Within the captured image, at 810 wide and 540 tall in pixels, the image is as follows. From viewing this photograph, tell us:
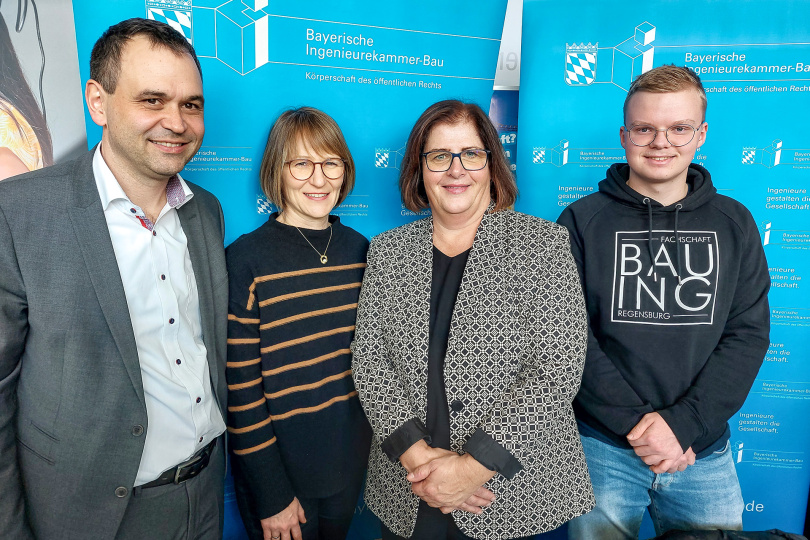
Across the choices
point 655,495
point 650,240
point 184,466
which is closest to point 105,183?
point 184,466

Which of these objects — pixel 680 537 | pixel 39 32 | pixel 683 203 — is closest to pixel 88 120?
pixel 39 32

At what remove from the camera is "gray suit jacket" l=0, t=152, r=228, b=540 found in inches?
49.5

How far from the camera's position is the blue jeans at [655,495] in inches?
67.1

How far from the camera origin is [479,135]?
5.45ft

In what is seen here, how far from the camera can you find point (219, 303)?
1614 mm

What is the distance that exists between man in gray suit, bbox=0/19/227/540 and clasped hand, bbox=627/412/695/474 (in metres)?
1.48

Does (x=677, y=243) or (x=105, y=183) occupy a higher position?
(x=105, y=183)

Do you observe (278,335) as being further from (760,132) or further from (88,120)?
(760,132)

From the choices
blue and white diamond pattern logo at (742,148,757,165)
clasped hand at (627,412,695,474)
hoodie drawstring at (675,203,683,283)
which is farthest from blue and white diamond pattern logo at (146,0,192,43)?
blue and white diamond pattern logo at (742,148,757,165)

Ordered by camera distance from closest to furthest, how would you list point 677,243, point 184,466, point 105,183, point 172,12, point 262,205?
point 105,183, point 184,466, point 677,243, point 172,12, point 262,205

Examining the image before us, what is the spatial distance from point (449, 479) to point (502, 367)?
37 cm

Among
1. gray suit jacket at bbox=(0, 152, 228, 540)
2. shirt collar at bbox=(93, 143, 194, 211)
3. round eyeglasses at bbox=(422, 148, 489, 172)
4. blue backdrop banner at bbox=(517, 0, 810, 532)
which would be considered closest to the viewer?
gray suit jacket at bbox=(0, 152, 228, 540)

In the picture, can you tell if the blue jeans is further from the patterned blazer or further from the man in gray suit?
the man in gray suit

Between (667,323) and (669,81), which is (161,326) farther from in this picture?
(669,81)
